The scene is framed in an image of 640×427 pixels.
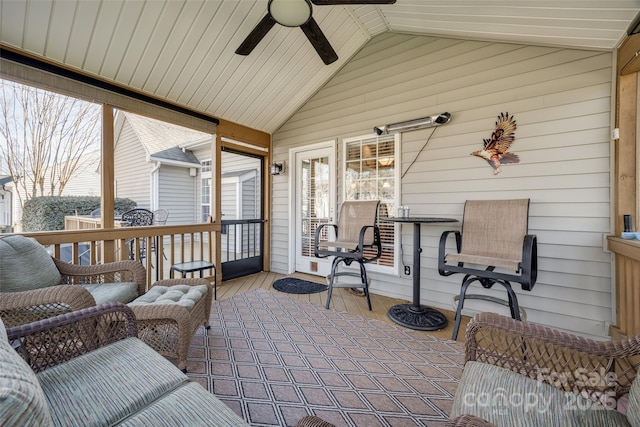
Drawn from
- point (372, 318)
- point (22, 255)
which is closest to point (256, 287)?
point (372, 318)

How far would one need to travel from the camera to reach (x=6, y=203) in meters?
2.52

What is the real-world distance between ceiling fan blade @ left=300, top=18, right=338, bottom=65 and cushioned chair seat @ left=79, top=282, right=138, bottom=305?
8.86 ft

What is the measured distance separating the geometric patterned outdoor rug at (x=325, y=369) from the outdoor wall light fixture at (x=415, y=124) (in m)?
2.29

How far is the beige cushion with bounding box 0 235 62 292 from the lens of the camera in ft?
5.79

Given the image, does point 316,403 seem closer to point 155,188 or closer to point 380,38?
point 380,38

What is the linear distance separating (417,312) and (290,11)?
10.1 ft

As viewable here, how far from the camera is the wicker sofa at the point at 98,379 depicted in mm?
646

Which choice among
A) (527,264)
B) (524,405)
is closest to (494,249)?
Result: (527,264)

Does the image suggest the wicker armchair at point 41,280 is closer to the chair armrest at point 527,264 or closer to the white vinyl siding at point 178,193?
the chair armrest at point 527,264

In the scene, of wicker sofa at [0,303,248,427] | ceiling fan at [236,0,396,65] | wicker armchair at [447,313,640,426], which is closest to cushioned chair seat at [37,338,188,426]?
wicker sofa at [0,303,248,427]

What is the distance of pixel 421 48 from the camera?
3240 mm

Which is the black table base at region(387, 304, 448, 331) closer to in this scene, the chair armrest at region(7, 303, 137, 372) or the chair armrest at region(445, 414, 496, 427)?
the chair armrest at region(445, 414, 496, 427)

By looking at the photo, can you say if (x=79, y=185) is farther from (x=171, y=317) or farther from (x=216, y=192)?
(x=171, y=317)

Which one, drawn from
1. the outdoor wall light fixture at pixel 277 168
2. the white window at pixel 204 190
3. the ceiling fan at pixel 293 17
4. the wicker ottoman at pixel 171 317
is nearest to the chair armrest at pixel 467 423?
the wicker ottoman at pixel 171 317
